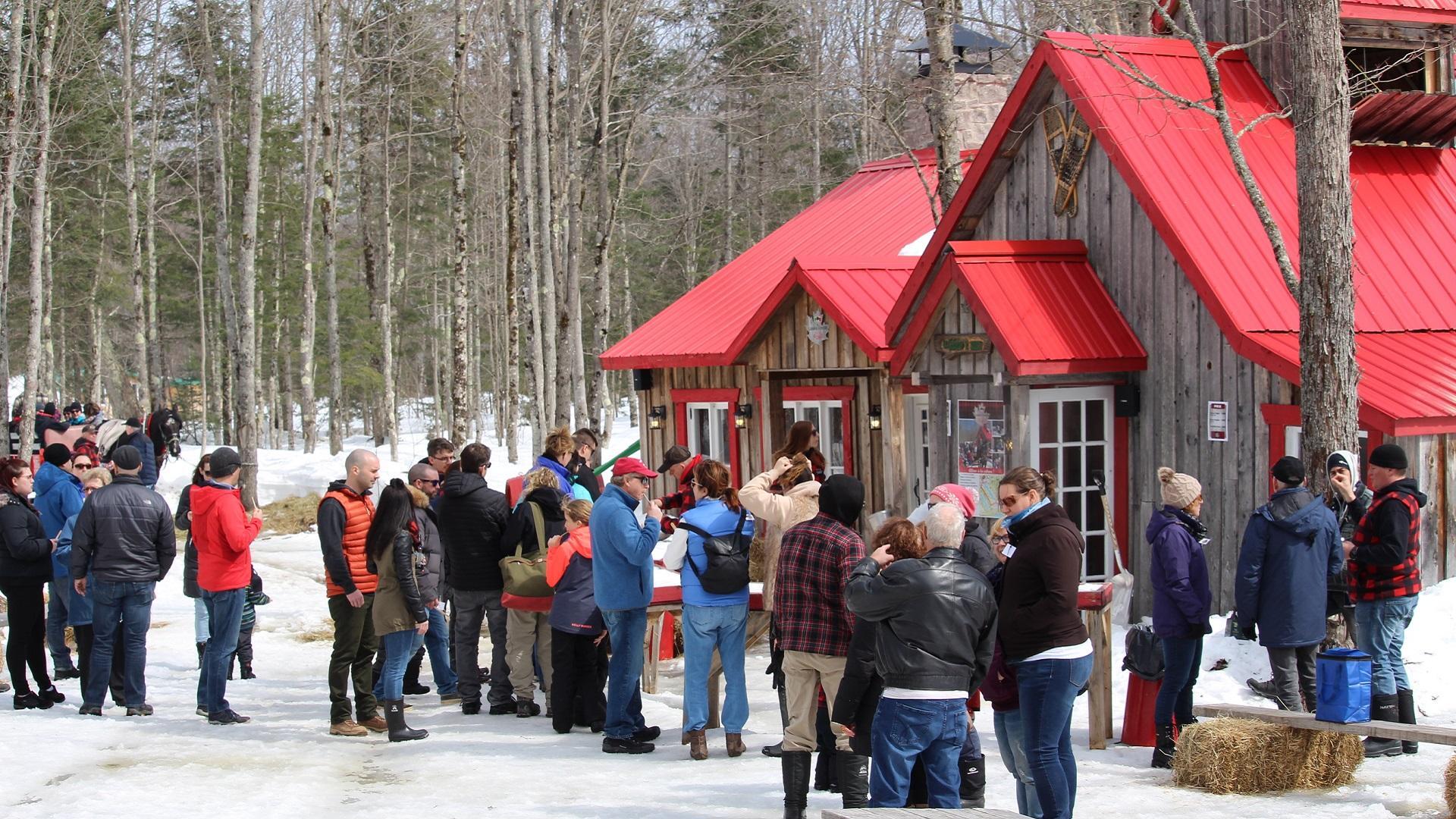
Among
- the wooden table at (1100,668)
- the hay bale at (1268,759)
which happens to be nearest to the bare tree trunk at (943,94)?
the wooden table at (1100,668)

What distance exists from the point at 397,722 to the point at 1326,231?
634cm

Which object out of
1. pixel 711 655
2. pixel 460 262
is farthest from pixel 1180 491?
pixel 460 262

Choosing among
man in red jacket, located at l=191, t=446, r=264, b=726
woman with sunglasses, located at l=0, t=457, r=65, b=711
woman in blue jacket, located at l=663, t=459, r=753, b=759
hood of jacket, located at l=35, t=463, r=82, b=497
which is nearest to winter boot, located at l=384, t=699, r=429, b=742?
man in red jacket, located at l=191, t=446, r=264, b=726

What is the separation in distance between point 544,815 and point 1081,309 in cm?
661

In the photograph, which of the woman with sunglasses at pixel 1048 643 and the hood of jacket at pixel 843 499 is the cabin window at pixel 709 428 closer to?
the hood of jacket at pixel 843 499

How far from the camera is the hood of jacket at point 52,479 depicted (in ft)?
34.7

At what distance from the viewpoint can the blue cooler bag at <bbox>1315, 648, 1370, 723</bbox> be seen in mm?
6641

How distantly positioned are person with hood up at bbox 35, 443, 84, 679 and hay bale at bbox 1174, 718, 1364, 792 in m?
7.71

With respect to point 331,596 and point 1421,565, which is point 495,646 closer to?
point 331,596

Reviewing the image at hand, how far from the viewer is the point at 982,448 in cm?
1192

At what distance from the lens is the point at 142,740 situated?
27.8ft

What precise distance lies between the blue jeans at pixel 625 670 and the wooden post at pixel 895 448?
512 centimetres

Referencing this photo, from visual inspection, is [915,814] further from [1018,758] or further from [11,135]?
[11,135]

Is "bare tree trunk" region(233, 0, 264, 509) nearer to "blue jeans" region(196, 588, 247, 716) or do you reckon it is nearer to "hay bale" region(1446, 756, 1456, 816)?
"blue jeans" region(196, 588, 247, 716)
